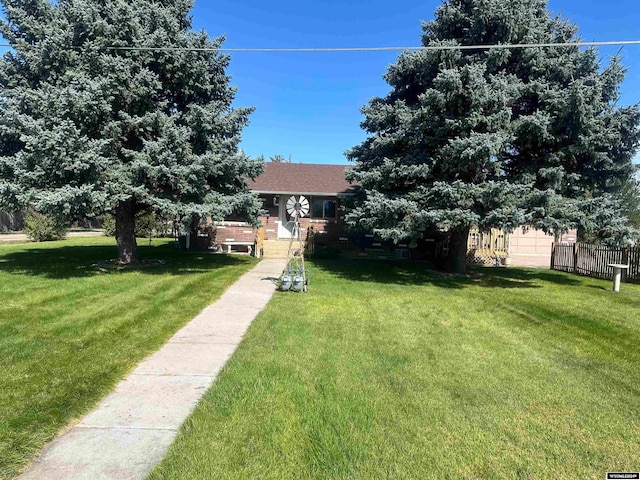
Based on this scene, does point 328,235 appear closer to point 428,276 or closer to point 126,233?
point 428,276

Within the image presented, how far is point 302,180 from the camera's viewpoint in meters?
20.2

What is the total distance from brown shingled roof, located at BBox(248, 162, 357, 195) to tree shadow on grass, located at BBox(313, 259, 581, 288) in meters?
4.30

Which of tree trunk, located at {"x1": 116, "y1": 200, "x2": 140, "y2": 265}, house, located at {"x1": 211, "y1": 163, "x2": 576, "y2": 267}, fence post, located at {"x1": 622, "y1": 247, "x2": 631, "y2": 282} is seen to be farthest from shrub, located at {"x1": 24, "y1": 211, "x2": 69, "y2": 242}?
fence post, located at {"x1": 622, "y1": 247, "x2": 631, "y2": 282}

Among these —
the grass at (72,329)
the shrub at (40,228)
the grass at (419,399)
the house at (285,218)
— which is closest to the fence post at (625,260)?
the grass at (419,399)

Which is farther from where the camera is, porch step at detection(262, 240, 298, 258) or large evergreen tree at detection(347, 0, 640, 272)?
porch step at detection(262, 240, 298, 258)

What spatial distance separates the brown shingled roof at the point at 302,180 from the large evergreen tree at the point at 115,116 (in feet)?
21.4

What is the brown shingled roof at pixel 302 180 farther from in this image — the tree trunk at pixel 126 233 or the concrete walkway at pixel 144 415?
the concrete walkway at pixel 144 415

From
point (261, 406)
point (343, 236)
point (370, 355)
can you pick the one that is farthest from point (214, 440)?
point (343, 236)

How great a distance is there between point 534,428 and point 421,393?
1016mm

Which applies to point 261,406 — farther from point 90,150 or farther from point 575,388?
point 90,150

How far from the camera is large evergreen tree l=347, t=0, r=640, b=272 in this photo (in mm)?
10062

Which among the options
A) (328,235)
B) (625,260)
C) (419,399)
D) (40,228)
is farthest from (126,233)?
(625,260)

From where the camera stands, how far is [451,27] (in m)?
12.0

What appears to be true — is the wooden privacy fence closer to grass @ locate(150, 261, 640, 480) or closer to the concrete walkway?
grass @ locate(150, 261, 640, 480)
